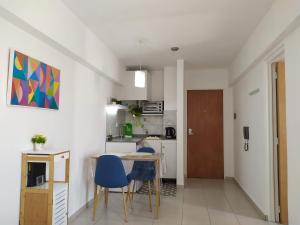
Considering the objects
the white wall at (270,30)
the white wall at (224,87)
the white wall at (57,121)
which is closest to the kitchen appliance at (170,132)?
the white wall at (224,87)

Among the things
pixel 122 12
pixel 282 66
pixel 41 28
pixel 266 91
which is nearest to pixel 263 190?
pixel 266 91

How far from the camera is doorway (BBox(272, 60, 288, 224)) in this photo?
3.07 metres

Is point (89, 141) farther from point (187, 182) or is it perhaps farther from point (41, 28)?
point (187, 182)

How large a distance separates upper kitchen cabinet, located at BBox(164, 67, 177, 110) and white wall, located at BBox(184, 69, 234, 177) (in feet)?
1.63

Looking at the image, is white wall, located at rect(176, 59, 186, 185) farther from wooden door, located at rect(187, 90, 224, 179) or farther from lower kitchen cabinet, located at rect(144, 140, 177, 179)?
wooden door, located at rect(187, 90, 224, 179)

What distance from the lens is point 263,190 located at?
131 inches

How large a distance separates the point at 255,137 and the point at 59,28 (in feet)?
10.8

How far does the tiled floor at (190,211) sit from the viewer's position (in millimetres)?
3164

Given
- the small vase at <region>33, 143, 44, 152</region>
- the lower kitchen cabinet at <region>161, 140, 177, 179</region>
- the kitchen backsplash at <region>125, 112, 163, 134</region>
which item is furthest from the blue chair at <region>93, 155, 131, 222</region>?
the kitchen backsplash at <region>125, 112, 163, 134</region>

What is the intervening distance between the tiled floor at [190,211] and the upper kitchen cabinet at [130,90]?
7.63 ft

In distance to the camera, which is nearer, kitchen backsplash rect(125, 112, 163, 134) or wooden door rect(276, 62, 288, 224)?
wooden door rect(276, 62, 288, 224)

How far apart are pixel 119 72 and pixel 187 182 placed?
303 cm

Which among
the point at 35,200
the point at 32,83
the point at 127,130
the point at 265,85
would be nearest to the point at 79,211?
the point at 35,200

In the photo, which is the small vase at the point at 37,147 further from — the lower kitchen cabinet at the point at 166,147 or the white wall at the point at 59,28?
the lower kitchen cabinet at the point at 166,147
